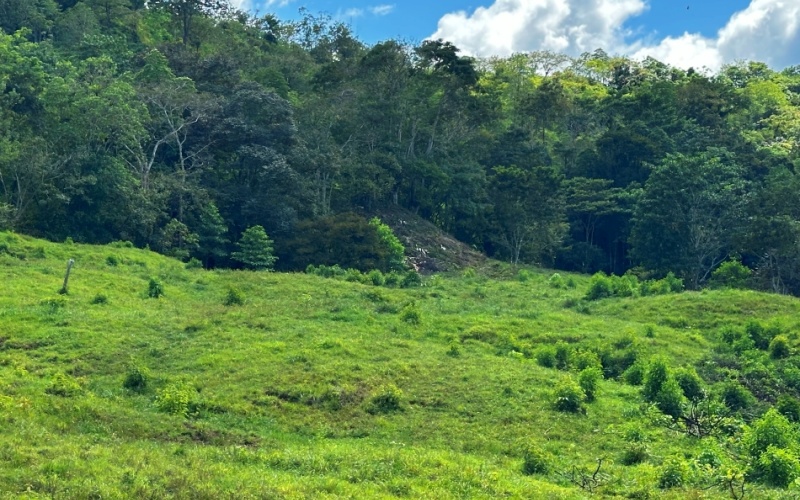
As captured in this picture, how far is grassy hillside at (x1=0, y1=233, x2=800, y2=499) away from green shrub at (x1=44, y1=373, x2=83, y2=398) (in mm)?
49

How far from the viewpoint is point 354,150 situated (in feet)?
170

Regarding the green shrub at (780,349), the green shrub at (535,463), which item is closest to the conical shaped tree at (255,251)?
the green shrub at (780,349)

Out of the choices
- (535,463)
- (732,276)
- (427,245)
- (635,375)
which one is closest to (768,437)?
(535,463)

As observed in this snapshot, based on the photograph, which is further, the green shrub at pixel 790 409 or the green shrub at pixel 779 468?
the green shrub at pixel 790 409

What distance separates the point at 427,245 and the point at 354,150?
8257 mm

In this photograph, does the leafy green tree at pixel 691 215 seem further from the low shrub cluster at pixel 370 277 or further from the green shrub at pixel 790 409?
the green shrub at pixel 790 409

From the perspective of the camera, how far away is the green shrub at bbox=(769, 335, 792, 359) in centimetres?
2625

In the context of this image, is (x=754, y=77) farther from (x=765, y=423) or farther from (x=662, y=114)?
(x=765, y=423)

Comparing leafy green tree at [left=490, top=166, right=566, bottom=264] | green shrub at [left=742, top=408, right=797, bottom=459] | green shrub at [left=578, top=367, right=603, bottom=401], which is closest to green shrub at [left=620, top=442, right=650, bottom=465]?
green shrub at [left=742, top=408, right=797, bottom=459]

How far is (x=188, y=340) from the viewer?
22.5m

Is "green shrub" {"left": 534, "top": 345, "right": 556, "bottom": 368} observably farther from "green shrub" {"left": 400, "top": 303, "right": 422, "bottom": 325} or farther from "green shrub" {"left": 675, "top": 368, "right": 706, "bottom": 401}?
"green shrub" {"left": 400, "top": 303, "right": 422, "bottom": 325}

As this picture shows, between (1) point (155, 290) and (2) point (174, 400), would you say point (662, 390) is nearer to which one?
(2) point (174, 400)

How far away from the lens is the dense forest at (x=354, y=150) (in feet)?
123

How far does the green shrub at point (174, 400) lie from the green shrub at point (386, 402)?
14.2ft
